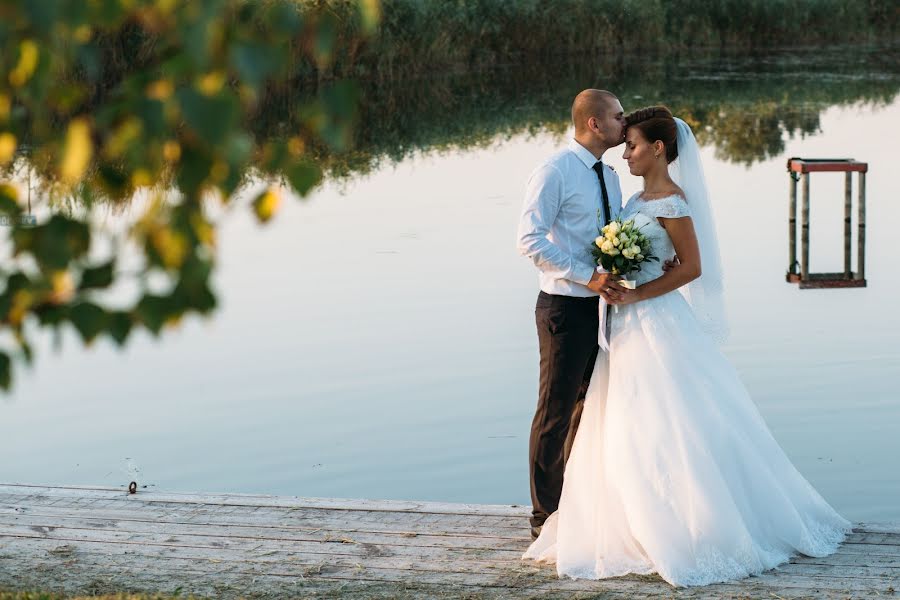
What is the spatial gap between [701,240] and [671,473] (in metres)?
0.82

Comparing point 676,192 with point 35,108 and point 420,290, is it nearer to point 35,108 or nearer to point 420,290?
point 35,108

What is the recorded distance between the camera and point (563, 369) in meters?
4.77

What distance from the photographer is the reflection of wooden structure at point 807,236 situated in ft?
35.6

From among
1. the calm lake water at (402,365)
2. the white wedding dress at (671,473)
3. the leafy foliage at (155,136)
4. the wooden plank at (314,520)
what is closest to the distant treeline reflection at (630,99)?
the calm lake water at (402,365)

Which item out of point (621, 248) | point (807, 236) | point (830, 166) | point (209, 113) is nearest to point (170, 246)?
point (209, 113)

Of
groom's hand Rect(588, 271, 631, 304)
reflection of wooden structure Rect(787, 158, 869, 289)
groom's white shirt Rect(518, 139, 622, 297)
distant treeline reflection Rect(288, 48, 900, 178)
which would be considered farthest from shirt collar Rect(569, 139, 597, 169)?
distant treeline reflection Rect(288, 48, 900, 178)

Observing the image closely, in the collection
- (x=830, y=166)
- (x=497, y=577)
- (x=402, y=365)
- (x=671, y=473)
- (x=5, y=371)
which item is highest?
(x=830, y=166)

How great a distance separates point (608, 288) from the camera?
4.71m

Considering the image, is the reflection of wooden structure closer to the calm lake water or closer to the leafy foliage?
the calm lake water

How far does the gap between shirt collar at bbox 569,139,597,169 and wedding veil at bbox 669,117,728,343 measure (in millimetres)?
282

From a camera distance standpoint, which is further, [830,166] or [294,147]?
[830,166]

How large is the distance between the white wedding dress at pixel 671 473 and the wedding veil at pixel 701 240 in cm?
13

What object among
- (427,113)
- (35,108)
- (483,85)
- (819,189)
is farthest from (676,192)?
(483,85)

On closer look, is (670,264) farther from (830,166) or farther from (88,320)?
(830,166)
